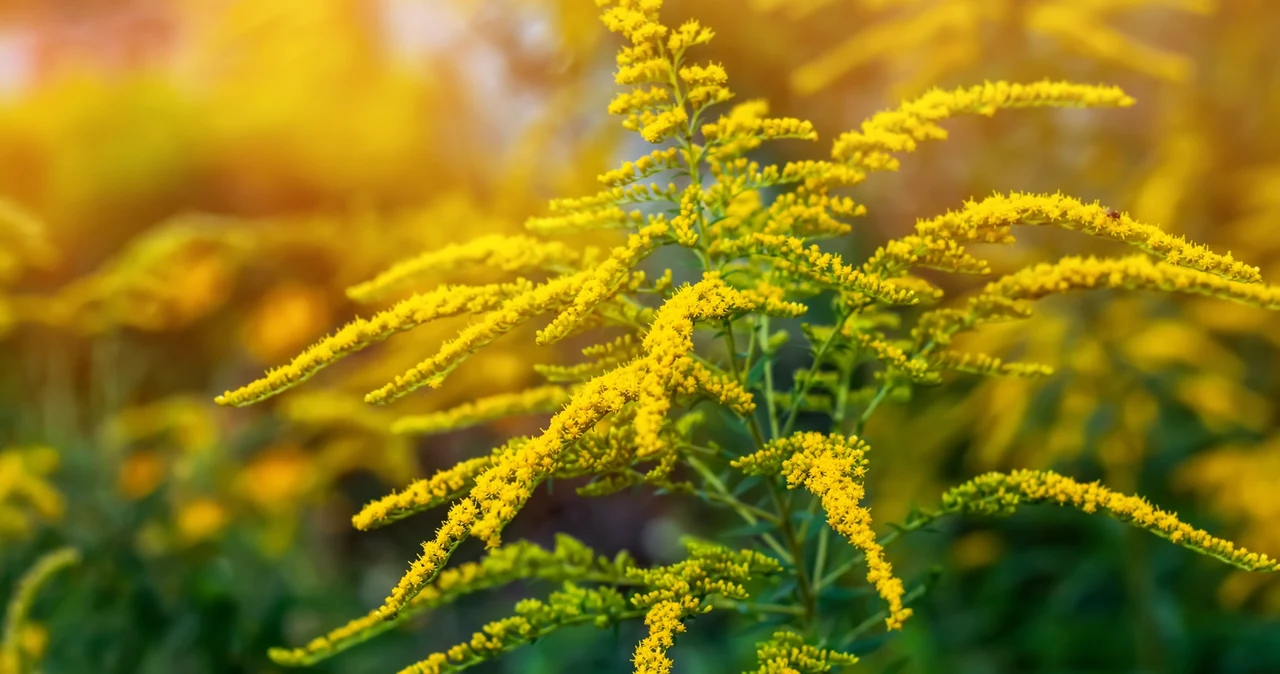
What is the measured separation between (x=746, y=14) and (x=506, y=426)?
1889 mm

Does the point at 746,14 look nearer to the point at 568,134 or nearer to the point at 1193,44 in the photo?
the point at 568,134

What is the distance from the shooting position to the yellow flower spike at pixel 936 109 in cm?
150

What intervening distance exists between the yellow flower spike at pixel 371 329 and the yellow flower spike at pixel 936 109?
54 centimetres

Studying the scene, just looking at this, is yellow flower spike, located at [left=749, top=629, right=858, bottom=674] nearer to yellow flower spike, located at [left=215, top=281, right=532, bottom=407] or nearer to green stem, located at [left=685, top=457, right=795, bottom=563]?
green stem, located at [left=685, top=457, right=795, bottom=563]

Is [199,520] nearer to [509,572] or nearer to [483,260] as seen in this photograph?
[509,572]

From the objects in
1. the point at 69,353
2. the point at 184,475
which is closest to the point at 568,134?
the point at 184,475

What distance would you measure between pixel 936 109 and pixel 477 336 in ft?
2.55

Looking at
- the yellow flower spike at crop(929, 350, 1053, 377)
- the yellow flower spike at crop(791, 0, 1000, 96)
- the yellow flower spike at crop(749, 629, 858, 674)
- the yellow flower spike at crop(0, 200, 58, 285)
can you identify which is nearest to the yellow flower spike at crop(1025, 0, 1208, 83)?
the yellow flower spike at crop(791, 0, 1000, 96)

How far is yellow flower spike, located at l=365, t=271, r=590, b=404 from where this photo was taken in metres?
1.28

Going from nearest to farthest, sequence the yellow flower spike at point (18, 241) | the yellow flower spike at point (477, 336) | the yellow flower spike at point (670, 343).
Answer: the yellow flower spike at point (670, 343)
the yellow flower spike at point (477, 336)
the yellow flower spike at point (18, 241)

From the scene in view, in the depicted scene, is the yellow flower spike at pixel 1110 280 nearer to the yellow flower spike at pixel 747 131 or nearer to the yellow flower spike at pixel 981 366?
the yellow flower spike at pixel 981 366

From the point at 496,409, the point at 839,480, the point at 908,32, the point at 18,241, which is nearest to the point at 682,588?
the point at 839,480

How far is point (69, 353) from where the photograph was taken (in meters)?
5.04

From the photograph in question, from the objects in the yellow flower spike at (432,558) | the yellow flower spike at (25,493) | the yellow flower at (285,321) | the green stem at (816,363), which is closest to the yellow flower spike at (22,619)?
the yellow flower spike at (25,493)
